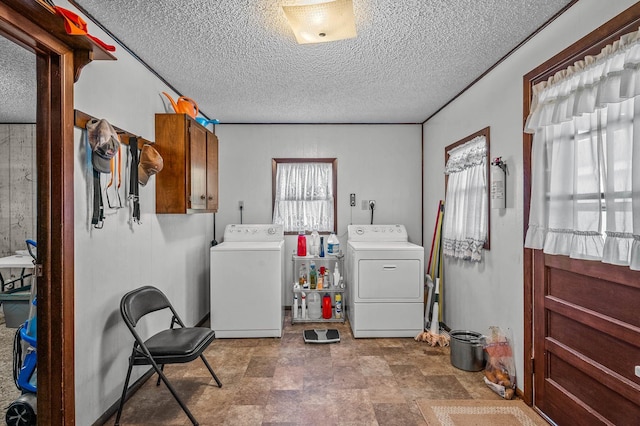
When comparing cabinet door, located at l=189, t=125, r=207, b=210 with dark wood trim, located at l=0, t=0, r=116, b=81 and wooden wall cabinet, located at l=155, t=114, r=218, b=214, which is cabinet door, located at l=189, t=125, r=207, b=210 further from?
dark wood trim, located at l=0, t=0, r=116, b=81

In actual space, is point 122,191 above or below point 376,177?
below

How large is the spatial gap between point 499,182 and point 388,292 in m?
1.54

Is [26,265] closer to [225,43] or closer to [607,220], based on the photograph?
[225,43]

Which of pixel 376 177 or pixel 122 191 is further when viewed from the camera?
pixel 376 177

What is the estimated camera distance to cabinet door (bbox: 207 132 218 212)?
11.4 ft

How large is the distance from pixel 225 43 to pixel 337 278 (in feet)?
8.66

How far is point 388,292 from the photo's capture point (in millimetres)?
3582

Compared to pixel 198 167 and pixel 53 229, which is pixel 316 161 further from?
pixel 53 229

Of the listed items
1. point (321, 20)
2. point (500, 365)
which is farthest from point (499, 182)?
point (321, 20)

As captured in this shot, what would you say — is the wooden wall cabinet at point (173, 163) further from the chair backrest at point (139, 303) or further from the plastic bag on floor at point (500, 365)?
the plastic bag on floor at point (500, 365)

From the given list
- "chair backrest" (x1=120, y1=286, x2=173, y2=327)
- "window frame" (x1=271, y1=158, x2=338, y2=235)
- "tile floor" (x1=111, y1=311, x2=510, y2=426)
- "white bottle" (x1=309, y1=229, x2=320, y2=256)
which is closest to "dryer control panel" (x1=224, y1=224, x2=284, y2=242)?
"window frame" (x1=271, y1=158, x2=338, y2=235)

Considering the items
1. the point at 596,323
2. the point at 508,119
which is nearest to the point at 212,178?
the point at 508,119

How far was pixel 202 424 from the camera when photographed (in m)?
2.15

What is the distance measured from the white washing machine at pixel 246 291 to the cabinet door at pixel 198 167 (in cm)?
62
